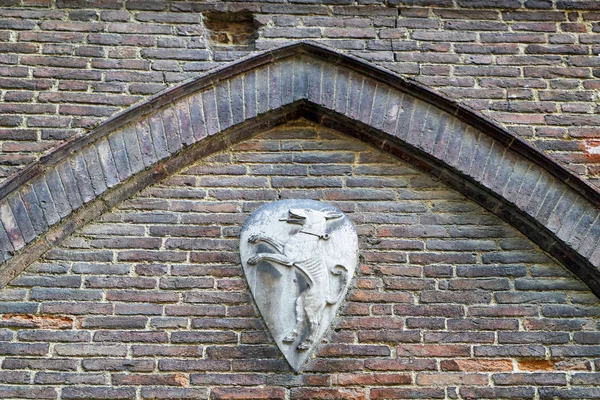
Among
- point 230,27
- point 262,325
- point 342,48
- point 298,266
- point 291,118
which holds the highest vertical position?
point 230,27

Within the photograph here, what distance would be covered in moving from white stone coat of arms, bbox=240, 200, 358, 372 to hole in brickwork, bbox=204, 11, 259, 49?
1.09 meters

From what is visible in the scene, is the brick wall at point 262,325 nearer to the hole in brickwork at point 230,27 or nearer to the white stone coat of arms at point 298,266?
the white stone coat of arms at point 298,266

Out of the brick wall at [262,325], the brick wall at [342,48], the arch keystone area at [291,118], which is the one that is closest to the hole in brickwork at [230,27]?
the brick wall at [342,48]

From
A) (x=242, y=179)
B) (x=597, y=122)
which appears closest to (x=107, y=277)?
(x=242, y=179)

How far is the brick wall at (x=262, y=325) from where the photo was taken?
4836 millimetres

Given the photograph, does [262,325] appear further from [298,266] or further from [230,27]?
[230,27]

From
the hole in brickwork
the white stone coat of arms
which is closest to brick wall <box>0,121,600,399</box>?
the white stone coat of arms

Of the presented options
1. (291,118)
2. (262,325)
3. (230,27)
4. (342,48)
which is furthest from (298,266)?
(230,27)

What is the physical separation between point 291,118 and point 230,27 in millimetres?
691

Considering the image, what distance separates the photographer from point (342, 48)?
18.4 ft

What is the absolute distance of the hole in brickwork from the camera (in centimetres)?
573

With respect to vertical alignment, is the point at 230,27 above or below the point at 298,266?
above

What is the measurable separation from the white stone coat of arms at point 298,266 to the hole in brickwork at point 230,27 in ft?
3.56

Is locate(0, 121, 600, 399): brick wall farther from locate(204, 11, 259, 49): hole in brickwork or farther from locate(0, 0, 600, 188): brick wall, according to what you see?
locate(204, 11, 259, 49): hole in brickwork
